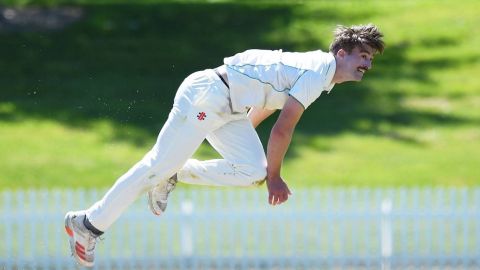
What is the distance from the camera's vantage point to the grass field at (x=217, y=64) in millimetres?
16188

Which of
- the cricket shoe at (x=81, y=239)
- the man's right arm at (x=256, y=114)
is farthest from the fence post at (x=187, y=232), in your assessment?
the cricket shoe at (x=81, y=239)

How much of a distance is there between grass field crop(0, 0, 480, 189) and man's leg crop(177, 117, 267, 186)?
7825 millimetres

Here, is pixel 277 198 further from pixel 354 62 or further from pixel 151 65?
pixel 151 65

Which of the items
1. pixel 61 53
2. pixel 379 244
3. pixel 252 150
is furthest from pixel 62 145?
pixel 252 150

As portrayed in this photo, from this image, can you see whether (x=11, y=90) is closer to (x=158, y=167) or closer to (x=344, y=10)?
(x=344, y=10)

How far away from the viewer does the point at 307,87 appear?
24.3 ft

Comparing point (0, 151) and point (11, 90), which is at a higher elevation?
point (11, 90)

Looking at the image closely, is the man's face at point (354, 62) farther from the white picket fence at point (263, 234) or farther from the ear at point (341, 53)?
the white picket fence at point (263, 234)

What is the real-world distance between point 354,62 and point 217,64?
1192 centimetres

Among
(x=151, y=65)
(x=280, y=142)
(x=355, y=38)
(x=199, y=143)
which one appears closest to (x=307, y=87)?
(x=280, y=142)

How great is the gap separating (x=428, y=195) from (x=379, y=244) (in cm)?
82

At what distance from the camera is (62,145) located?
1672 centimetres

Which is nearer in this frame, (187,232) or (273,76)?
(273,76)

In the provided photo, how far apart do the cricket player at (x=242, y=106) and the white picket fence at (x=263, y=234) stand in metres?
4.94
